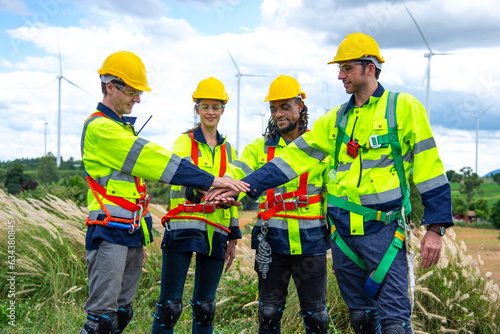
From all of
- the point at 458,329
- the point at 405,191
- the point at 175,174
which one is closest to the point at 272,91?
the point at 175,174

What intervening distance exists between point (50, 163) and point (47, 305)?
26.9 meters

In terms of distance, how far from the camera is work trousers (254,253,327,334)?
461cm

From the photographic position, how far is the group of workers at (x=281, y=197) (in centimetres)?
382

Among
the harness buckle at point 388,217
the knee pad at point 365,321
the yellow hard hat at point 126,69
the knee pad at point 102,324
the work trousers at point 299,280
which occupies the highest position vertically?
the yellow hard hat at point 126,69

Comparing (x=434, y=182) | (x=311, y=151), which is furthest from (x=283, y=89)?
(x=434, y=182)

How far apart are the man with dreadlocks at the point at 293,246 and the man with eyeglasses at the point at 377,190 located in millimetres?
513

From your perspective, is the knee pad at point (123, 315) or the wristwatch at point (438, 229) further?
the knee pad at point (123, 315)

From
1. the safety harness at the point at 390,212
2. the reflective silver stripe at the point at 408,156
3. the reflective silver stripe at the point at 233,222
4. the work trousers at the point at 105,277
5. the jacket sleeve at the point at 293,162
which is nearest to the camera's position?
the safety harness at the point at 390,212

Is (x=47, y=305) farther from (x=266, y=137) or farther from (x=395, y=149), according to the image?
(x=395, y=149)

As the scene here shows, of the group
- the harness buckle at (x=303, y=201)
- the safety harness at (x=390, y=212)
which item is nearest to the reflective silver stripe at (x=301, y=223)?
the harness buckle at (x=303, y=201)

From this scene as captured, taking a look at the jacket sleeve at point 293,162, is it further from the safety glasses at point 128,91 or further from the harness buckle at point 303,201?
the safety glasses at point 128,91

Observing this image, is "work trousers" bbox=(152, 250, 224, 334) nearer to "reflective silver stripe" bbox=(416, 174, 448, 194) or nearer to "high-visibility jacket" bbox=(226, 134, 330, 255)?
"high-visibility jacket" bbox=(226, 134, 330, 255)

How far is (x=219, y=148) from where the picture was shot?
16.8ft

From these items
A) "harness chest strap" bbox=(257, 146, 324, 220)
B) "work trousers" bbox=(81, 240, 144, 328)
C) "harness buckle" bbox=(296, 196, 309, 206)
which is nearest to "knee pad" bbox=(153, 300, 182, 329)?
"work trousers" bbox=(81, 240, 144, 328)
